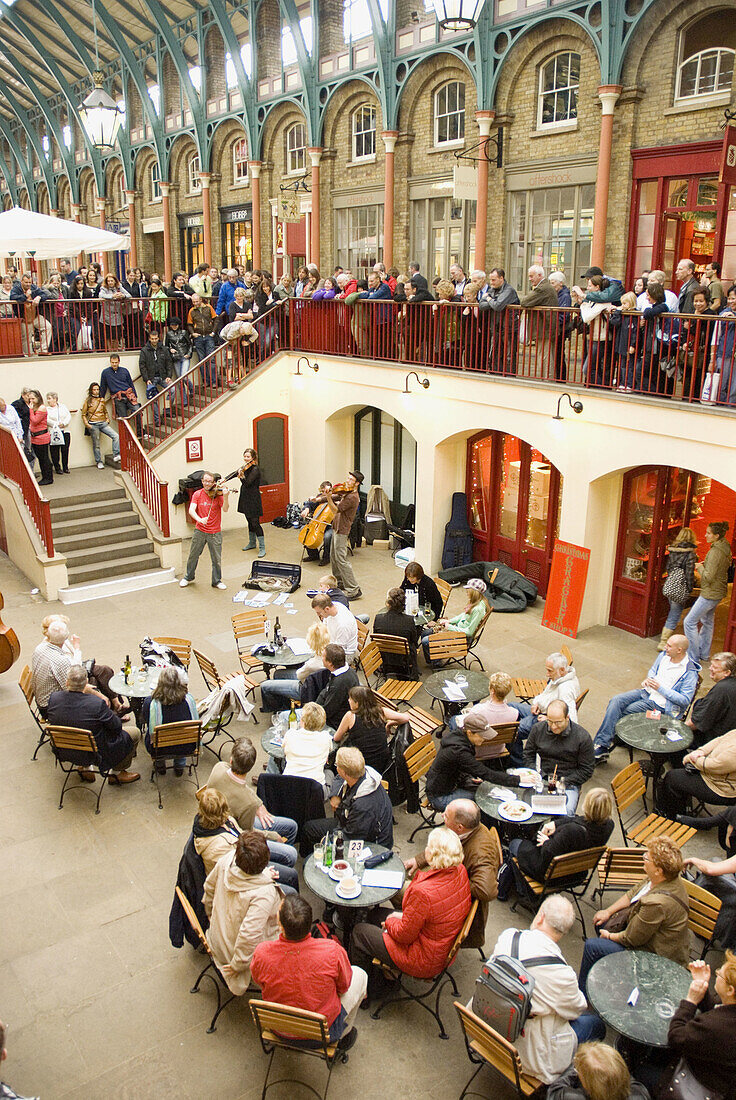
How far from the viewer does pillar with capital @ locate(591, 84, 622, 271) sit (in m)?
13.0

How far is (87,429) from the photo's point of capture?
1644 cm

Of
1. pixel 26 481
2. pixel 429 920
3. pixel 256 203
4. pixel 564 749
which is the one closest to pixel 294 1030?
pixel 429 920

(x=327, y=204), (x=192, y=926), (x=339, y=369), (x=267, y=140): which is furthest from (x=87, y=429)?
(x=192, y=926)

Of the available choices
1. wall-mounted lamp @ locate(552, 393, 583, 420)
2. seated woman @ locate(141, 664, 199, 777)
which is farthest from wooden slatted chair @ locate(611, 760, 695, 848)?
wall-mounted lamp @ locate(552, 393, 583, 420)

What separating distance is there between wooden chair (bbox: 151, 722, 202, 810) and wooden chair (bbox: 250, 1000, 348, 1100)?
3.03m

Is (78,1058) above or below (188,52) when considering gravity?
below

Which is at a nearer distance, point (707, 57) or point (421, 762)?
point (421, 762)

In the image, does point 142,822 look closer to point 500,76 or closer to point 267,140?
point 500,76

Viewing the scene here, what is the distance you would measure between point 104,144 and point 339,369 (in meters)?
5.23

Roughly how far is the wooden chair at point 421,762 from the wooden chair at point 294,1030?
8.30 feet

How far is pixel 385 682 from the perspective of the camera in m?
9.59

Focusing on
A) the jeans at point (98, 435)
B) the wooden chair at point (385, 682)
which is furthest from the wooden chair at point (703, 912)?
the jeans at point (98, 435)

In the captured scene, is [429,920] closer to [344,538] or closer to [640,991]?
[640,991]

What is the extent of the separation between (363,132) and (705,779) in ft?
53.4
